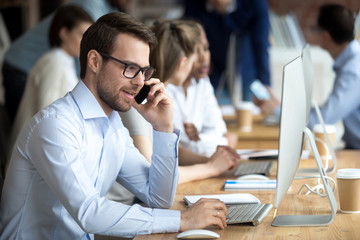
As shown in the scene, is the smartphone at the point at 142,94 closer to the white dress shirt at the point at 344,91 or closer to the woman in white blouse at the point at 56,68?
the woman in white blouse at the point at 56,68

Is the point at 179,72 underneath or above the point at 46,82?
above

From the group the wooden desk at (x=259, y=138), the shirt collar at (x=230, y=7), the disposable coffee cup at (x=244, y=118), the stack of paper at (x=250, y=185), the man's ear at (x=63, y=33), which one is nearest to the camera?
the stack of paper at (x=250, y=185)

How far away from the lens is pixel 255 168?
213cm

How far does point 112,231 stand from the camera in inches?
54.2

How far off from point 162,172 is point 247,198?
0.86 feet

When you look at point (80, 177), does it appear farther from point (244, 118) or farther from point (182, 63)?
Answer: point (244, 118)

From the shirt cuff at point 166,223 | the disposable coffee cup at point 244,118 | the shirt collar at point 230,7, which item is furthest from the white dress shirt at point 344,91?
the shirt cuff at point 166,223

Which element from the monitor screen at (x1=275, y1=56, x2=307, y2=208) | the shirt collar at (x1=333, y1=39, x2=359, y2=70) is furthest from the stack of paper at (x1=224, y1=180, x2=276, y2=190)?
the shirt collar at (x1=333, y1=39, x2=359, y2=70)

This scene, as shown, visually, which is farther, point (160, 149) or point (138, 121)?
point (138, 121)

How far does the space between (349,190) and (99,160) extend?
2.24 ft

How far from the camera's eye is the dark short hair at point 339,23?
3055 mm

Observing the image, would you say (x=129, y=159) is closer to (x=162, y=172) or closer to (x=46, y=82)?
(x=162, y=172)

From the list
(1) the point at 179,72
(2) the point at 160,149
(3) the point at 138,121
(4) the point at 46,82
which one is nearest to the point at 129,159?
(2) the point at 160,149

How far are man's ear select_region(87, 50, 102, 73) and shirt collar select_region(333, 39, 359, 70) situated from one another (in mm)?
1796
